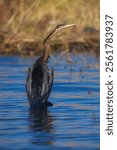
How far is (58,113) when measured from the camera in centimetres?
1098

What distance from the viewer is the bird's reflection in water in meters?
9.10

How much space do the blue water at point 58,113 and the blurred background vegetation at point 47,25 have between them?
156 cm

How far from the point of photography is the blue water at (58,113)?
8992mm

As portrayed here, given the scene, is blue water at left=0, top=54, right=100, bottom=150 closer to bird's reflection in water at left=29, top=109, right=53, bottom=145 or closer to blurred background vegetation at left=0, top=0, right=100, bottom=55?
bird's reflection in water at left=29, top=109, right=53, bottom=145

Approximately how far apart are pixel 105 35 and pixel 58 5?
11.1 metres

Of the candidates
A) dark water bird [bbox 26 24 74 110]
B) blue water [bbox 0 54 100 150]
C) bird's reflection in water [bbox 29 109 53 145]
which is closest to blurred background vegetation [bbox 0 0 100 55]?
blue water [bbox 0 54 100 150]

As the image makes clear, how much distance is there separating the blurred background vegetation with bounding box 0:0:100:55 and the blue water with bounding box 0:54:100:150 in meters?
1.56

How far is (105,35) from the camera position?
932 cm

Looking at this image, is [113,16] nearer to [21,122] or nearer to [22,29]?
[21,122]

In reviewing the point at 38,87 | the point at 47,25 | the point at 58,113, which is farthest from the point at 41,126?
the point at 47,25

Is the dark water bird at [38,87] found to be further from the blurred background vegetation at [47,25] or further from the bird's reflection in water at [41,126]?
the blurred background vegetation at [47,25]

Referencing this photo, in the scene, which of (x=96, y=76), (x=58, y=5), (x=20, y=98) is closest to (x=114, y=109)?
(x=20, y=98)

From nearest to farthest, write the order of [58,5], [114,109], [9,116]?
[114,109], [9,116], [58,5]

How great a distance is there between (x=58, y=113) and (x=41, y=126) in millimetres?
986
